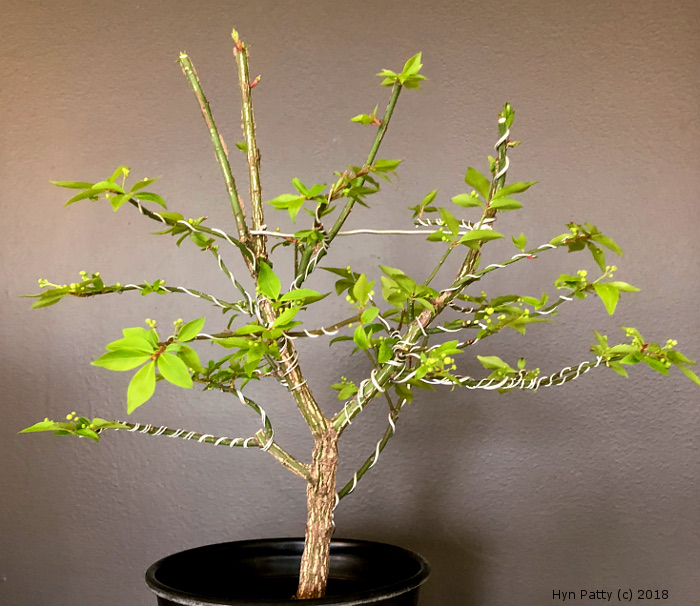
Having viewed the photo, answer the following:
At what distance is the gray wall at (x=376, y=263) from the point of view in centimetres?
133

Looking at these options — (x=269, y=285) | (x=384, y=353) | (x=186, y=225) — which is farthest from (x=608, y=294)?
(x=186, y=225)

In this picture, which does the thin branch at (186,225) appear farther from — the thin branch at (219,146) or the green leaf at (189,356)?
the green leaf at (189,356)

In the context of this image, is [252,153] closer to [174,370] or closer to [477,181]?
[477,181]

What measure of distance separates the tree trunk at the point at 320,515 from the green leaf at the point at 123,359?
35 cm

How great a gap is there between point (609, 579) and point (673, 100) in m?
0.93

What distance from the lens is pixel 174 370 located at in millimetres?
549

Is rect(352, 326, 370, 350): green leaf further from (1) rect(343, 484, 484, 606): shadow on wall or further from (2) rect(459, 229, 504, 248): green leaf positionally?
(1) rect(343, 484, 484, 606): shadow on wall

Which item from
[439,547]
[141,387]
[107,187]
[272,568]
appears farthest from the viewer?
[439,547]

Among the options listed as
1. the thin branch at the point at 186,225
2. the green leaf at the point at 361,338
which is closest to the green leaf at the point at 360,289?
the green leaf at the point at 361,338

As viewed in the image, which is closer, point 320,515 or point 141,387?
point 141,387

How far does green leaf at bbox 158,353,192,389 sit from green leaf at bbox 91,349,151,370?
0.7 inches

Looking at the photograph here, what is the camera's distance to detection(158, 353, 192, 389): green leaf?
0.54 m

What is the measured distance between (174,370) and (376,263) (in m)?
0.87

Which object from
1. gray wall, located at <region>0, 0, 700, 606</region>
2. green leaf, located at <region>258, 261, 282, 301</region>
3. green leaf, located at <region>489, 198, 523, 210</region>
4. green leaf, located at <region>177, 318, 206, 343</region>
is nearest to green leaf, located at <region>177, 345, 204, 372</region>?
green leaf, located at <region>177, 318, 206, 343</region>
